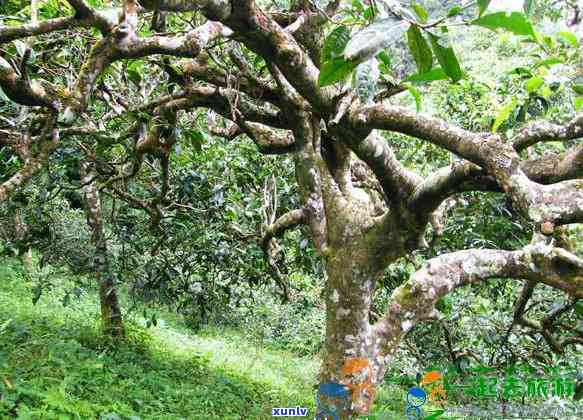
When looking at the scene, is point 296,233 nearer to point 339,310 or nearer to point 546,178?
point 339,310

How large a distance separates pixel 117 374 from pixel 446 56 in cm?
406

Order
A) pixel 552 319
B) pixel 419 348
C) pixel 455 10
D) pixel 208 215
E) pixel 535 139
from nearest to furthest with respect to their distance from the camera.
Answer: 1. pixel 455 10
2. pixel 535 139
3. pixel 552 319
4. pixel 208 215
5. pixel 419 348

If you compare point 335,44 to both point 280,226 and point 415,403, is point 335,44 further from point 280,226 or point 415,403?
point 415,403

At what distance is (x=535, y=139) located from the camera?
2295 mm

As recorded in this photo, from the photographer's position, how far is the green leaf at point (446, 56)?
0.95 metres

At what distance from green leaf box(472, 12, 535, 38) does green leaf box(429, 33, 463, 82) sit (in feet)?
0.36

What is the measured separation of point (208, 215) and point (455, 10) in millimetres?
3591

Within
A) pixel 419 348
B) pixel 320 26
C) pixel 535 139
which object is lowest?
pixel 419 348

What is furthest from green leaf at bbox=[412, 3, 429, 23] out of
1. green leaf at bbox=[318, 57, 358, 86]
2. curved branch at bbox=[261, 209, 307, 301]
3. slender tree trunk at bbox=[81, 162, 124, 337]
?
slender tree trunk at bbox=[81, 162, 124, 337]

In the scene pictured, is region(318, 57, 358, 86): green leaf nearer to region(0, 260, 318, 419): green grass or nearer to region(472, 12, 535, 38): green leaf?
region(472, 12, 535, 38): green leaf

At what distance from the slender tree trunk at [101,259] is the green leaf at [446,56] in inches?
126

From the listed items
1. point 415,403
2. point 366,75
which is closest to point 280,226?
point 415,403

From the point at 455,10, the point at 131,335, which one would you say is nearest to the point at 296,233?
the point at 131,335

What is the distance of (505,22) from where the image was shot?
85cm
